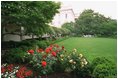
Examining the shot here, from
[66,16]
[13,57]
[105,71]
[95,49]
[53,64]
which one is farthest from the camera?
[66,16]

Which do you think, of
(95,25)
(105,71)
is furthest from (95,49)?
(95,25)

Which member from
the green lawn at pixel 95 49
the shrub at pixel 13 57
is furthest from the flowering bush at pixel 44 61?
the green lawn at pixel 95 49

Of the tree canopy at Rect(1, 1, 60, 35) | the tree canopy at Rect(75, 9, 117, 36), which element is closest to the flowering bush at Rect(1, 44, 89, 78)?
the tree canopy at Rect(1, 1, 60, 35)

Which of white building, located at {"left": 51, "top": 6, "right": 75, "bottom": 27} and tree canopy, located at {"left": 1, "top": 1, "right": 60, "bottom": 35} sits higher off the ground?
tree canopy, located at {"left": 1, "top": 1, "right": 60, "bottom": 35}

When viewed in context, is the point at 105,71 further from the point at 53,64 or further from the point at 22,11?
the point at 22,11

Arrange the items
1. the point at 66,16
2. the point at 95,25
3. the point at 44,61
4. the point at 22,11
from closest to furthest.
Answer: the point at 44,61 → the point at 22,11 → the point at 95,25 → the point at 66,16

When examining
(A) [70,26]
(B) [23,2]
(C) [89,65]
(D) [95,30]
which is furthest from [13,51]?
(A) [70,26]

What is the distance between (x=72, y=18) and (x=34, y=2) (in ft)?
134

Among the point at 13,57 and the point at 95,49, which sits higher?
the point at 13,57

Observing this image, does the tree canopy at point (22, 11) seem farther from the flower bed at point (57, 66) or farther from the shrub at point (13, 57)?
the flower bed at point (57, 66)

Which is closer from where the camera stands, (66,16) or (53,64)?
(53,64)

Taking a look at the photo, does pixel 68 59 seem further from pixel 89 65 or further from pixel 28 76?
pixel 28 76

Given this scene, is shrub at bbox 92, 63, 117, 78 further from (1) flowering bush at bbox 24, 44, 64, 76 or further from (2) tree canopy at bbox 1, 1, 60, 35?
(2) tree canopy at bbox 1, 1, 60, 35

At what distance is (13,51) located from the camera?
7555 millimetres
